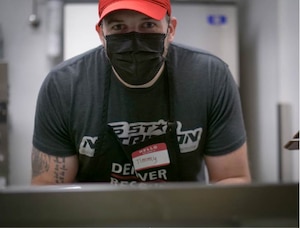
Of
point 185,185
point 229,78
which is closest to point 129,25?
point 229,78

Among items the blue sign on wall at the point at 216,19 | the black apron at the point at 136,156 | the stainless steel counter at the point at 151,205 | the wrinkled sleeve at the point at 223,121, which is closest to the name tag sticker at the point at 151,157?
the black apron at the point at 136,156

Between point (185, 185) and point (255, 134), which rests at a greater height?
point (185, 185)

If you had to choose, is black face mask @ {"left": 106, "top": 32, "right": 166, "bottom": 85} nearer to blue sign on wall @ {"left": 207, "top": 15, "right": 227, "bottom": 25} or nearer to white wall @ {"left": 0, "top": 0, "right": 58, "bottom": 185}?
white wall @ {"left": 0, "top": 0, "right": 58, "bottom": 185}

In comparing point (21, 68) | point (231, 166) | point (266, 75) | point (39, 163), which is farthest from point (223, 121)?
point (21, 68)

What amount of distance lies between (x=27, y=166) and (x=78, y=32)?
534 millimetres

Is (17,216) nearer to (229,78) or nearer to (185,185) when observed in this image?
(185,185)

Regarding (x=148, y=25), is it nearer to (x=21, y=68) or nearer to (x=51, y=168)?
(x=51, y=168)

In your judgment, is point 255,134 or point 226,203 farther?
point 255,134

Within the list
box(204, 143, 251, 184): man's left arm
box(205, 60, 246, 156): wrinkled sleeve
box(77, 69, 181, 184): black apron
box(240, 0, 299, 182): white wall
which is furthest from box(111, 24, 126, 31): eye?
box(240, 0, 299, 182): white wall

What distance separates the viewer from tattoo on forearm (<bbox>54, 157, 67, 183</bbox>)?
2.44 feet

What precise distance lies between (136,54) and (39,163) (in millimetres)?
342

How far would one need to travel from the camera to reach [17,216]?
0.25 m

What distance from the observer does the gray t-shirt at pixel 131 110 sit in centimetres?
74

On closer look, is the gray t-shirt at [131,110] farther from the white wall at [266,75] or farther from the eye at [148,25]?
the white wall at [266,75]
